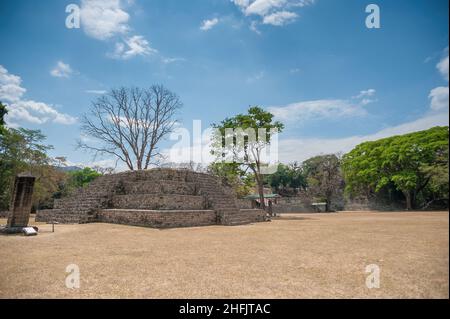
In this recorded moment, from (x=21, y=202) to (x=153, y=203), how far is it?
16.5ft

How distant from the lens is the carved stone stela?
30.0ft

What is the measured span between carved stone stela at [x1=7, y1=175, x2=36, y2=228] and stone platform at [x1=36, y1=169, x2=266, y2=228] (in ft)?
7.40

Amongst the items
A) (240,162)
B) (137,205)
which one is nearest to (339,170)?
(240,162)

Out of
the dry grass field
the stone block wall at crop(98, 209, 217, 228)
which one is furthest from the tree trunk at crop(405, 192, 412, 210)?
the dry grass field

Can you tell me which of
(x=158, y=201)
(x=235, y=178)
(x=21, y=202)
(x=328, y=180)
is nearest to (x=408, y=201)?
(x=328, y=180)

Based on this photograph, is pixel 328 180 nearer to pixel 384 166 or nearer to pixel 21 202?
pixel 384 166

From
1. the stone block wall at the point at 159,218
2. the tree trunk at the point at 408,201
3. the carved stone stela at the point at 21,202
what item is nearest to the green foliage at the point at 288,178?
the tree trunk at the point at 408,201

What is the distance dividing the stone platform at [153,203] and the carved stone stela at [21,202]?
2255 mm

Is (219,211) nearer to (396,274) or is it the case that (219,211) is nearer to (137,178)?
(137,178)

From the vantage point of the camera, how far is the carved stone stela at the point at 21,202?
9152 mm

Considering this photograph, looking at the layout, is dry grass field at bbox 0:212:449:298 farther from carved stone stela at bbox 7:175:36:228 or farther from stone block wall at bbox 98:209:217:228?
stone block wall at bbox 98:209:217:228

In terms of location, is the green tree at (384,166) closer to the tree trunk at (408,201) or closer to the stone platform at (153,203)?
the tree trunk at (408,201)

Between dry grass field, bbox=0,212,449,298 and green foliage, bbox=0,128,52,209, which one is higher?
green foliage, bbox=0,128,52,209

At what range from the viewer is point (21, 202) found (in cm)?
936
